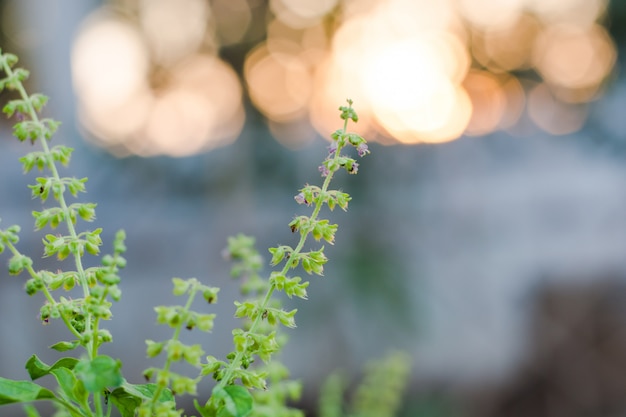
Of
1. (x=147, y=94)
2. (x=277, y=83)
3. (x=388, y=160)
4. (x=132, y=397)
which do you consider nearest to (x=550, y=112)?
(x=388, y=160)

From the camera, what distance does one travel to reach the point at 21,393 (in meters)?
0.36

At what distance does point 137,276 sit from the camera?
3.28 meters

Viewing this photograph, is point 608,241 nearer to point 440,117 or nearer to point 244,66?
point 440,117

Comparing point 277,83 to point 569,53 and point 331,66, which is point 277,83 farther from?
point 569,53

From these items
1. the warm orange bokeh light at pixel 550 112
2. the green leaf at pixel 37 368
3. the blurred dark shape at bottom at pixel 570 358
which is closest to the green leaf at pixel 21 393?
the green leaf at pixel 37 368

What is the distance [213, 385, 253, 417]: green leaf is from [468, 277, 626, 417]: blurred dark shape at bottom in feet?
9.73

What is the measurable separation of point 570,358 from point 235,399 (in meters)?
3.14

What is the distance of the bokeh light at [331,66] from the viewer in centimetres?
318

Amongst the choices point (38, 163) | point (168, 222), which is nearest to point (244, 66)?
point (168, 222)

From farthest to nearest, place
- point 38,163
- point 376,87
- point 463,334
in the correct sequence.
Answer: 1. point 463,334
2. point 376,87
3. point 38,163

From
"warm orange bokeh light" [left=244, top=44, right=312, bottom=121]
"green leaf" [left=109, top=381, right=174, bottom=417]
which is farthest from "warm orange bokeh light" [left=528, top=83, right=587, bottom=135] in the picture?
"green leaf" [left=109, top=381, right=174, bottom=417]

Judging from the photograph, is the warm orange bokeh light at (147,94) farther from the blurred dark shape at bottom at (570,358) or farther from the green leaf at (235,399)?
the green leaf at (235,399)

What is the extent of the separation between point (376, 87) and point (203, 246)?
1.05 metres

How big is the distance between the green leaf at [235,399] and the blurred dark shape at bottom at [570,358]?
2.97 metres
